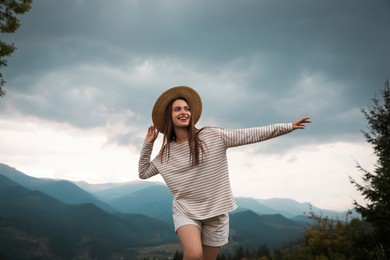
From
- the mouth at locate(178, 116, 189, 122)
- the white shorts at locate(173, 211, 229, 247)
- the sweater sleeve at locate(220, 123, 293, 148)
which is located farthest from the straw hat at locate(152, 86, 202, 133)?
the white shorts at locate(173, 211, 229, 247)

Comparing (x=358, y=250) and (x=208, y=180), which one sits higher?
(x=208, y=180)

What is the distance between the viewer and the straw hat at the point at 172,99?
4414 mm

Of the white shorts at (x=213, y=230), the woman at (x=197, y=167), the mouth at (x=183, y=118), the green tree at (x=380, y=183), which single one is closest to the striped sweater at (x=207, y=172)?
the woman at (x=197, y=167)

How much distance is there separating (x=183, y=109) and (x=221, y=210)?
1246mm

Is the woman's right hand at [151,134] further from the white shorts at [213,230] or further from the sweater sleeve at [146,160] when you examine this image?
the white shorts at [213,230]

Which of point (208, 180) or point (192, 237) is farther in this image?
point (208, 180)

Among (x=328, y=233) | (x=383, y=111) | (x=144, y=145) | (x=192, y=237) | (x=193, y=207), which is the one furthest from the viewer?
(x=328, y=233)

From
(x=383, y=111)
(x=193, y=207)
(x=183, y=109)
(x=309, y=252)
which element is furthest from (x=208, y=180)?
(x=309, y=252)

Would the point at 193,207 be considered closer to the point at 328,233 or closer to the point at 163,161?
the point at 163,161

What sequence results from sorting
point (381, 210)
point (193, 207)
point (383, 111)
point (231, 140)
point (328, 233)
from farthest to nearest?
point (328, 233) < point (383, 111) < point (381, 210) < point (231, 140) < point (193, 207)

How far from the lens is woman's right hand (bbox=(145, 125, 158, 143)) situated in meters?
4.45

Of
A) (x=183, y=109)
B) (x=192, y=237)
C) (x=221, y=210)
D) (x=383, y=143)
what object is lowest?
(x=192, y=237)

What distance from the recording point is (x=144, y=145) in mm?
4461

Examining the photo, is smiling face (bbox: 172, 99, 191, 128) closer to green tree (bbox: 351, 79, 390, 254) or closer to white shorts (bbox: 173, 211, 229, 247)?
white shorts (bbox: 173, 211, 229, 247)
